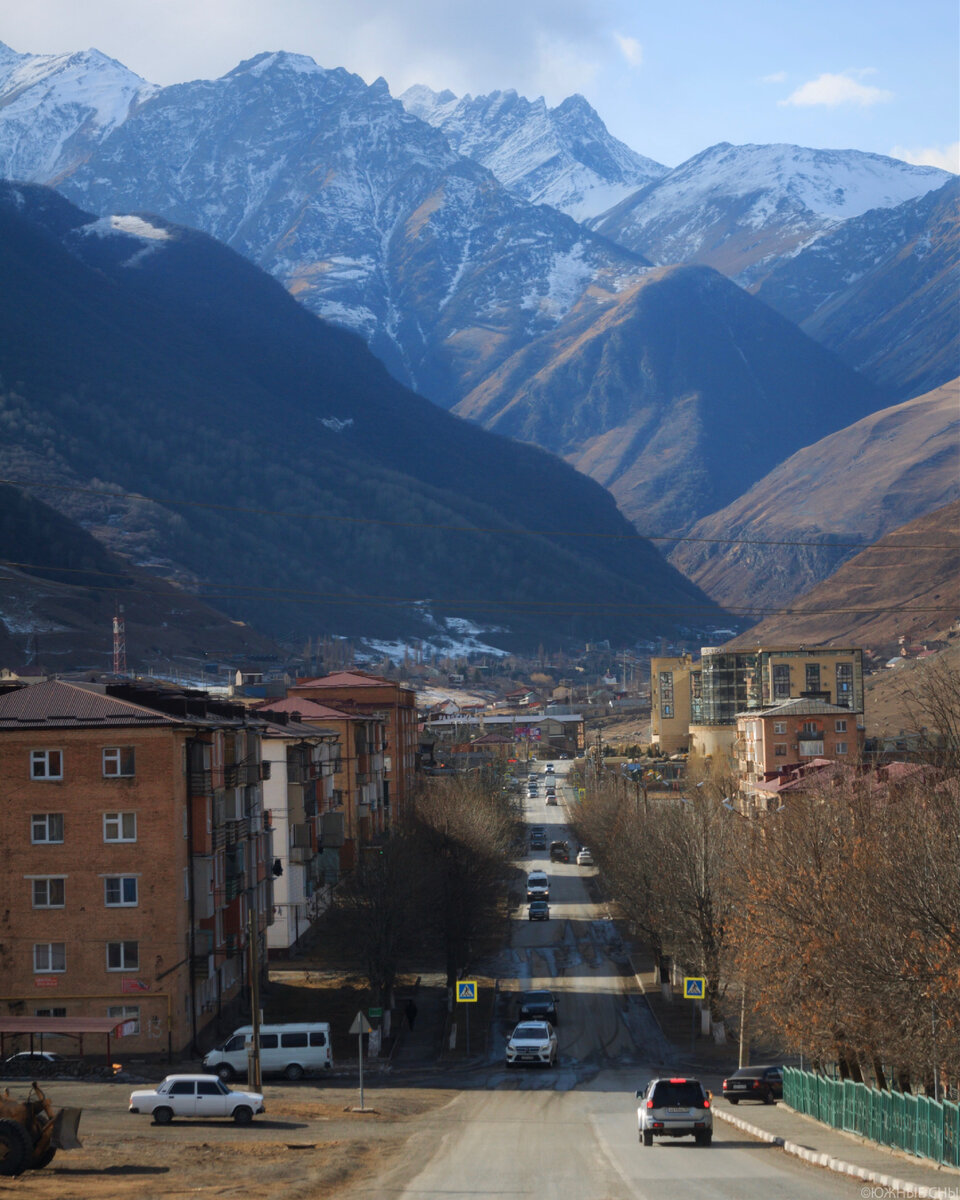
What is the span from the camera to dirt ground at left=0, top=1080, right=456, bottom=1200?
34.7m

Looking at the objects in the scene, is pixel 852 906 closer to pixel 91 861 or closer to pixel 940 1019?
pixel 940 1019

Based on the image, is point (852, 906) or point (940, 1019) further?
point (852, 906)

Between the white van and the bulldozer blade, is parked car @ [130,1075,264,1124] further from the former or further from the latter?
the white van

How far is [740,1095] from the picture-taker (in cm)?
5709

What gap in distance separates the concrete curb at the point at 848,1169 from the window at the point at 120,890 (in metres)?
24.8

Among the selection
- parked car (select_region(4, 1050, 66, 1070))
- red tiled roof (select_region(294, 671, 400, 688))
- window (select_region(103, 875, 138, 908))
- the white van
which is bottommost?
the white van

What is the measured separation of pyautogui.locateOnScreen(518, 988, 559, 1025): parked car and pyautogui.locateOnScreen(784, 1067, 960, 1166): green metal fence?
24.9 metres

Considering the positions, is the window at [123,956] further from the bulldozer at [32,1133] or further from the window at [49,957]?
the bulldozer at [32,1133]

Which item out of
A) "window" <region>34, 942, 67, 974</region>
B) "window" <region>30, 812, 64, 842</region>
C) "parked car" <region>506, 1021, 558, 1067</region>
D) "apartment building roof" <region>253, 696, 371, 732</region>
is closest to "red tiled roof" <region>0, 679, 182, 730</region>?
"window" <region>30, 812, 64, 842</region>

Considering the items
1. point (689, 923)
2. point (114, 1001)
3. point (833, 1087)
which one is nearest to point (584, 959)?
point (689, 923)

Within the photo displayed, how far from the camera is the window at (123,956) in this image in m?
61.3

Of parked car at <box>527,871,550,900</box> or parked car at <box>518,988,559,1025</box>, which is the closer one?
parked car at <box>518,988,559,1025</box>

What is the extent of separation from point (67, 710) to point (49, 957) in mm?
9579

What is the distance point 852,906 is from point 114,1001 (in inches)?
1164
